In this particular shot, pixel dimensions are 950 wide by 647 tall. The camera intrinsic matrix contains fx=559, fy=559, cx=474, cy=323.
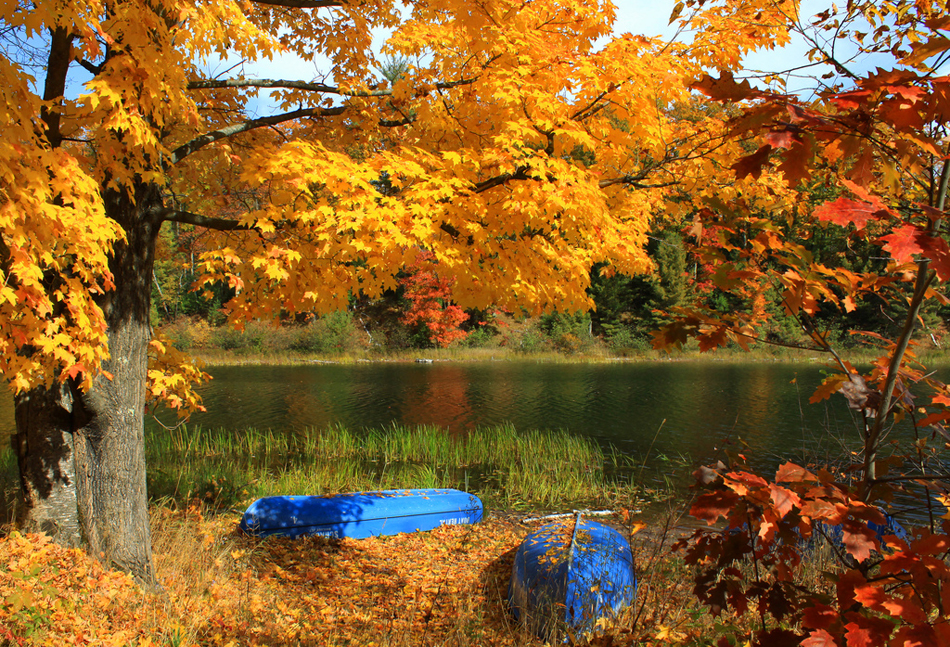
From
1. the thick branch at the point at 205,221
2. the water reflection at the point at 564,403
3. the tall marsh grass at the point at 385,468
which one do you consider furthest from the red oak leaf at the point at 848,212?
the water reflection at the point at 564,403

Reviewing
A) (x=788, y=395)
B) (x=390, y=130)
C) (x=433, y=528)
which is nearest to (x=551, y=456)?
(x=433, y=528)

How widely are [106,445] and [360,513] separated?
2680 mm

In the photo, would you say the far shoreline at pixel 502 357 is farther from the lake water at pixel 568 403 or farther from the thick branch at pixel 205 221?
the thick branch at pixel 205 221

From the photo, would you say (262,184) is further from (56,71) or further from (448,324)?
(448,324)

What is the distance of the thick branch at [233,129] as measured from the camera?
431 cm

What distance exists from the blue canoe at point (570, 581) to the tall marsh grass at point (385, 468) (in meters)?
3.12

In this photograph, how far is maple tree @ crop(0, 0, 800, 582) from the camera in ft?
9.70

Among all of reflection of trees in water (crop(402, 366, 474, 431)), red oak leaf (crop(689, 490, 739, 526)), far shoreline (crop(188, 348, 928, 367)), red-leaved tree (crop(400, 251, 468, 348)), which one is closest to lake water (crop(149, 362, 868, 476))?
reflection of trees in water (crop(402, 366, 474, 431))

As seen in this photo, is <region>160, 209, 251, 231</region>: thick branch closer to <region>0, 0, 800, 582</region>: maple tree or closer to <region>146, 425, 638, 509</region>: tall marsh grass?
<region>0, 0, 800, 582</region>: maple tree

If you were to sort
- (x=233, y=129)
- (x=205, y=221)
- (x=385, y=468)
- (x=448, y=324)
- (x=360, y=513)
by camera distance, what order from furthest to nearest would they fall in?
1. (x=448, y=324)
2. (x=385, y=468)
3. (x=360, y=513)
4. (x=233, y=129)
5. (x=205, y=221)

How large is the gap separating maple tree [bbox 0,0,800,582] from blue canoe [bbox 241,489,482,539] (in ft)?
4.55

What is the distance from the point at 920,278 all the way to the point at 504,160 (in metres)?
2.89

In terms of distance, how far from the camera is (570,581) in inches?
152

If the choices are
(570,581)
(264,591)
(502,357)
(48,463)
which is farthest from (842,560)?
(502,357)
